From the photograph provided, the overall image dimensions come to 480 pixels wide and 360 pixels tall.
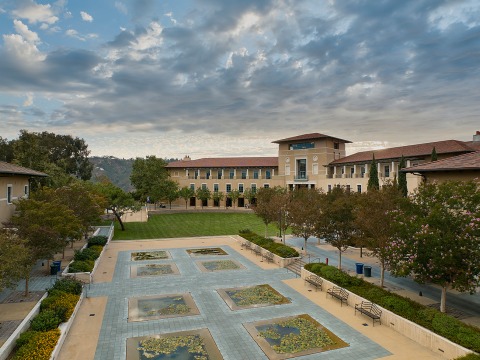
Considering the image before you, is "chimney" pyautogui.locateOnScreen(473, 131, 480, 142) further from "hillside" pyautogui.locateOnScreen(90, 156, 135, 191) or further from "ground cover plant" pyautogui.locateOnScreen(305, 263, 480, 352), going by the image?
"hillside" pyautogui.locateOnScreen(90, 156, 135, 191)

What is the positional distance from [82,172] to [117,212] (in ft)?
133

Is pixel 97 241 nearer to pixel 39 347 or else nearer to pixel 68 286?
pixel 68 286

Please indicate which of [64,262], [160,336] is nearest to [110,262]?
[64,262]

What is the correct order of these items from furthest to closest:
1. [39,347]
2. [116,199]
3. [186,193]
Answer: [186,193] → [116,199] → [39,347]

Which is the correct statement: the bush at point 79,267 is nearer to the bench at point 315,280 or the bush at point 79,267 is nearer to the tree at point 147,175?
the bench at point 315,280

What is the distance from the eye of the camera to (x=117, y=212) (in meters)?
44.8

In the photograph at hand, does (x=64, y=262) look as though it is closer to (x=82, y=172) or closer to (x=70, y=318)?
(x=70, y=318)


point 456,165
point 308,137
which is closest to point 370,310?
point 456,165

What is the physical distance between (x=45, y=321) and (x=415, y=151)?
4688 centimetres

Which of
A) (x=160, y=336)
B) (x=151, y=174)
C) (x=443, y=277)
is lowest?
(x=160, y=336)

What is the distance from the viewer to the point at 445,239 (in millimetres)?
14156

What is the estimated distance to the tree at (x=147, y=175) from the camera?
69.9 m

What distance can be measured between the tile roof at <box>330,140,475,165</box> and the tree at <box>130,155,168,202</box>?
3763 centimetres

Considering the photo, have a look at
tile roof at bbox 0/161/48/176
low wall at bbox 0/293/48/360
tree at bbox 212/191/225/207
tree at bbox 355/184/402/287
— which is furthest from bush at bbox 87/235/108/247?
tree at bbox 212/191/225/207
